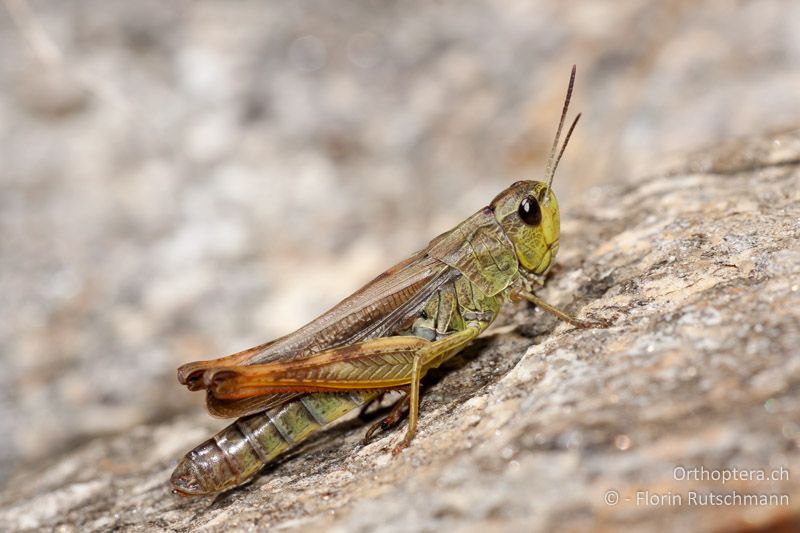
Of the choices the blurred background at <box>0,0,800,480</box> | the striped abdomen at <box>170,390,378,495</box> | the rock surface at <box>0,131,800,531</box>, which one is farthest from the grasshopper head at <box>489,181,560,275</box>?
the blurred background at <box>0,0,800,480</box>

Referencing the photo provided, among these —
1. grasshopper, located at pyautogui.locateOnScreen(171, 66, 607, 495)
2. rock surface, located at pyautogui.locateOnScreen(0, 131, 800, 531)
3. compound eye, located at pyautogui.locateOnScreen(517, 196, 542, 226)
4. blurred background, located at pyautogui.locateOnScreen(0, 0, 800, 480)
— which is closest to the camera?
rock surface, located at pyautogui.locateOnScreen(0, 131, 800, 531)

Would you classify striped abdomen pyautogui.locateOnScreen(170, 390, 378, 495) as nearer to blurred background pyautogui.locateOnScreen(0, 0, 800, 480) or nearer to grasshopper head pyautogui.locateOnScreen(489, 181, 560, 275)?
grasshopper head pyautogui.locateOnScreen(489, 181, 560, 275)

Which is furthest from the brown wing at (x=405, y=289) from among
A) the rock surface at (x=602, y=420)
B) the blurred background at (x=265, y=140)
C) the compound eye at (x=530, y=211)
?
the blurred background at (x=265, y=140)

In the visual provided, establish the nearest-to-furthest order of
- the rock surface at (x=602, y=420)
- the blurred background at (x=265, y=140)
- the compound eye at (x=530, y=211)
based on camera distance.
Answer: the rock surface at (x=602, y=420) → the compound eye at (x=530, y=211) → the blurred background at (x=265, y=140)

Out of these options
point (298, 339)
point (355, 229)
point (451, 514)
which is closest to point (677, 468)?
point (451, 514)

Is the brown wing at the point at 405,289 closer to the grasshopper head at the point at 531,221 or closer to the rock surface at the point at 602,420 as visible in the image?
the grasshopper head at the point at 531,221

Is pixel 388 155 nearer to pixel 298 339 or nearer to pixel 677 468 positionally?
pixel 298 339
